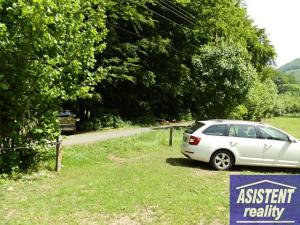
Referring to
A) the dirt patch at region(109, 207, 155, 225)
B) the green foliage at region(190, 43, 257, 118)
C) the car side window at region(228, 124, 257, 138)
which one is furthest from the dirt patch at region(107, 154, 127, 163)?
the green foliage at region(190, 43, 257, 118)

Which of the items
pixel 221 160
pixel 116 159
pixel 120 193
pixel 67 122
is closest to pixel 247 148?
pixel 221 160

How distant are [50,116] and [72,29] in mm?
2542

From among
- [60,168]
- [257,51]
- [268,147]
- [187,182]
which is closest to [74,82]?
[60,168]

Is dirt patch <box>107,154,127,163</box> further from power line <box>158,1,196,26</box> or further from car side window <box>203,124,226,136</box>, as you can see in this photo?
power line <box>158,1,196,26</box>

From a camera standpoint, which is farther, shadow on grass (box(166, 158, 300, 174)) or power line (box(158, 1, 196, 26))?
power line (box(158, 1, 196, 26))

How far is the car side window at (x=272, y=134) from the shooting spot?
43.7 feet

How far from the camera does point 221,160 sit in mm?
13195

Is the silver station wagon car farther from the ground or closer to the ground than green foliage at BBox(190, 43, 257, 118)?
closer to the ground

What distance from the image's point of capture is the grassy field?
7988 millimetres

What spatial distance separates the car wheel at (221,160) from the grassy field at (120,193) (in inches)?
10.2

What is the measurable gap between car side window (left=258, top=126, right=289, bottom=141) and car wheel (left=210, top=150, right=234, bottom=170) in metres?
1.34

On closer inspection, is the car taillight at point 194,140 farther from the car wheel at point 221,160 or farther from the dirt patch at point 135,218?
the dirt patch at point 135,218

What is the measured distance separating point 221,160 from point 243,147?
32.1 inches

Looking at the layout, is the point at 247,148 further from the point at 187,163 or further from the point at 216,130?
the point at 187,163
